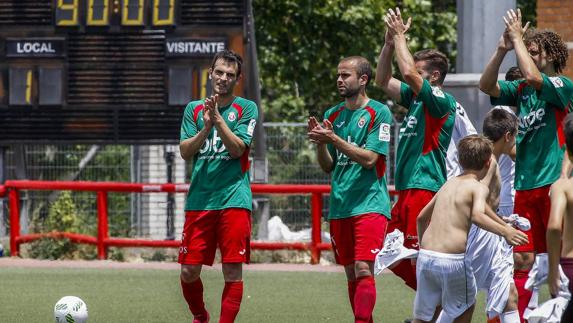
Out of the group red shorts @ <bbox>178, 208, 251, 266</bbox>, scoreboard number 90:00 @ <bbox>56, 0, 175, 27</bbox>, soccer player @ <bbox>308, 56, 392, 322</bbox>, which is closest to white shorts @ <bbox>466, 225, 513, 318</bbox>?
soccer player @ <bbox>308, 56, 392, 322</bbox>

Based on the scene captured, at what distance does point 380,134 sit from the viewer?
962 centimetres

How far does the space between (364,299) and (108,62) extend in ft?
29.5

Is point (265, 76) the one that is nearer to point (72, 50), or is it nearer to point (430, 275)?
point (72, 50)

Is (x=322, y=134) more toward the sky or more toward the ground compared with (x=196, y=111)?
more toward the ground

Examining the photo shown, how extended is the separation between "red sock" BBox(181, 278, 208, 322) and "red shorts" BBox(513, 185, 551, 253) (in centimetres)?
238

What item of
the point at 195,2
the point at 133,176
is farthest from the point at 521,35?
the point at 133,176

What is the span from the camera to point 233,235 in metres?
9.66

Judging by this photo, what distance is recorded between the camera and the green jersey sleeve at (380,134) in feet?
31.4

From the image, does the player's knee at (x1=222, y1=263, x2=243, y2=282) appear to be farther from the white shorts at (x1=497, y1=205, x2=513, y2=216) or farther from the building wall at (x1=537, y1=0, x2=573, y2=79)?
the building wall at (x1=537, y1=0, x2=573, y2=79)

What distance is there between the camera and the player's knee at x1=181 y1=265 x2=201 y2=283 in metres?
9.79

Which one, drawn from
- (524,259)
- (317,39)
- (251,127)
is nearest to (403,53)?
(251,127)

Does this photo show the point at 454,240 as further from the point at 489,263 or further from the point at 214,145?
the point at 214,145

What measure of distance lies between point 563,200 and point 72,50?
1122 cm

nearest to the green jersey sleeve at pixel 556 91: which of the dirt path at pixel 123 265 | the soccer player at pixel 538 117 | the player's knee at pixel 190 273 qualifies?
the soccer player at pixel 538 117
